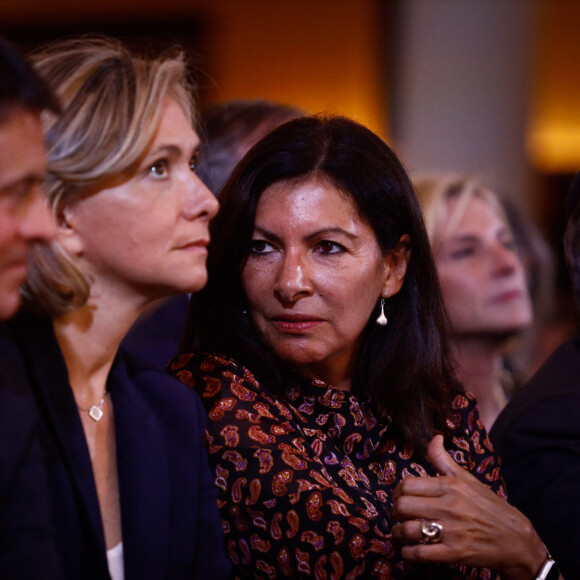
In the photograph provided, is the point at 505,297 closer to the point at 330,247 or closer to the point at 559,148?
the point at 330,247

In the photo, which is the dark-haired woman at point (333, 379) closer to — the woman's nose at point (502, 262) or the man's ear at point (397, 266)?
the man's ear at point (397, 266)

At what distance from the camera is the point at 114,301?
1.58 meters

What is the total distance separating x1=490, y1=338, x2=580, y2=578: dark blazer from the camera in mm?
2025

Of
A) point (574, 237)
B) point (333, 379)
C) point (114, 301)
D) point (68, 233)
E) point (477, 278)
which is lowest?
point (477, 278)

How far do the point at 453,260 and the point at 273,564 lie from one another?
74.2 inches

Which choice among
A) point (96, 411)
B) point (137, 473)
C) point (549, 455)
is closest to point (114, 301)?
point (96, 411)

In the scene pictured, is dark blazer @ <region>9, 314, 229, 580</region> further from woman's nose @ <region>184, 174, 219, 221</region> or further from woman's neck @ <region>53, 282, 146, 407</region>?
woman's nose @ <region>184, 174, 219, 221</region>

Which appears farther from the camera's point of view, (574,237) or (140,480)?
(574,237)

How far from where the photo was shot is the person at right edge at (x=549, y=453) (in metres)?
2.03

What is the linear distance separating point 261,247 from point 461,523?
0.70 meters

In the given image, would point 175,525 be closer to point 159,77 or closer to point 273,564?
point 273,564

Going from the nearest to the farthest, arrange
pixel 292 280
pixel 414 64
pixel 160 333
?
pixel 292 280, pixel 160 333, pixel 414 64

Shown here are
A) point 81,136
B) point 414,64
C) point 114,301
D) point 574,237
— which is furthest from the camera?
point 414,64

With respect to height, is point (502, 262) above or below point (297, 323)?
below
